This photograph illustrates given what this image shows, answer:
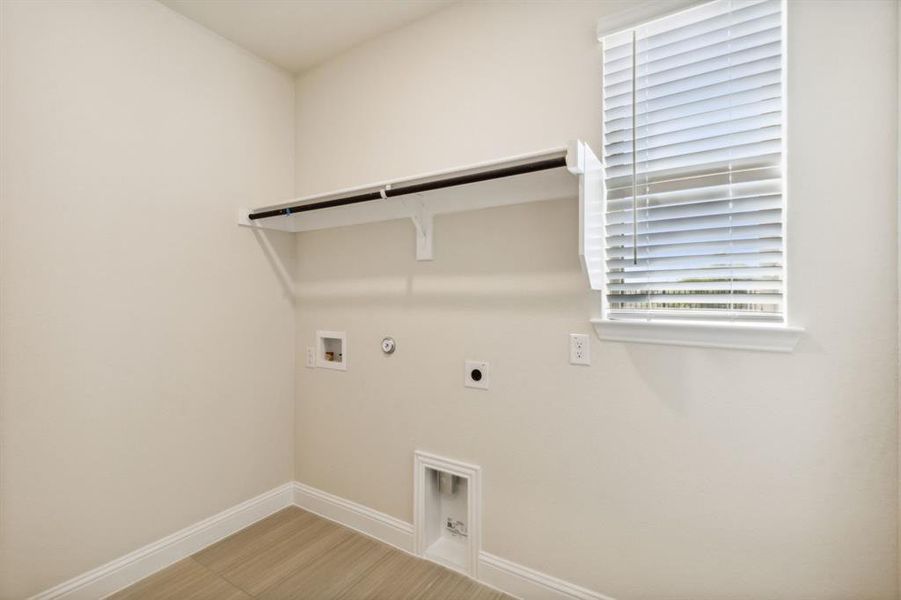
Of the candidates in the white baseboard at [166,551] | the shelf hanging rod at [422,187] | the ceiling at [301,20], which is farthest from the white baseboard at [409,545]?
the ceiling at [301,20]

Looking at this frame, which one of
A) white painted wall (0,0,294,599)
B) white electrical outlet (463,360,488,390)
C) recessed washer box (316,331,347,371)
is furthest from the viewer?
recessed washer box (316,331,347,371)

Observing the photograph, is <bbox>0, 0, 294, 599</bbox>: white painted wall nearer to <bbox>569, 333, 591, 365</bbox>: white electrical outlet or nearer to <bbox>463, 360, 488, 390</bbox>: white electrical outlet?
<bbox>463, 360, 488, 390</bbox>: white electrical outlet

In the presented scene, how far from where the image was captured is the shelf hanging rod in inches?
58.1

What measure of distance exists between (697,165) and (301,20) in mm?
1864

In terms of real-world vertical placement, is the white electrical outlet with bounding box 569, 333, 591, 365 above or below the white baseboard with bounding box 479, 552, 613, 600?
above

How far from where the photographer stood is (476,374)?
193 cm

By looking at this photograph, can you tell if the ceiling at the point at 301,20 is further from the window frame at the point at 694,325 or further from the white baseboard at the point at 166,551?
the white baseboard at the point at 166,551

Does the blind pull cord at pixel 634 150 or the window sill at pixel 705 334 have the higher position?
the blind pull cord at pixel 634 150

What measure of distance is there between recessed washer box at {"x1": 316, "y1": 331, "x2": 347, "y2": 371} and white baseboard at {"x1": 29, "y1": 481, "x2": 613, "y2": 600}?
2.36ft

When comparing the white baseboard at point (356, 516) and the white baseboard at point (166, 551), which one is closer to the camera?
the white baseboard at point (166, 551)

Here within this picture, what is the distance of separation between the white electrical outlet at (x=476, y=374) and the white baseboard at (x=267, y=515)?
72 centimetres

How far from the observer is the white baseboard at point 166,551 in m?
1.74

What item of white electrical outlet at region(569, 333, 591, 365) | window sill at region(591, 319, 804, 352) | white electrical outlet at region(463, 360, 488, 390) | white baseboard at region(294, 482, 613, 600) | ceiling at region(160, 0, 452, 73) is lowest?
white baseboard at region(294, 482, 613, 600)

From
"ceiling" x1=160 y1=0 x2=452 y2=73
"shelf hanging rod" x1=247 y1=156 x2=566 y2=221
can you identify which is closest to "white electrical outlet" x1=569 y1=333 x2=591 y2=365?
"shelf hanging rod" x1=247 y1=156 x2=566 y2=221
